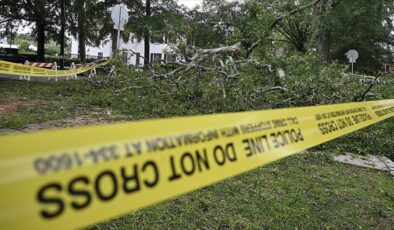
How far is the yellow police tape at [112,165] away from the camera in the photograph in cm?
113

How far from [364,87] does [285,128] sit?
701 centimetres

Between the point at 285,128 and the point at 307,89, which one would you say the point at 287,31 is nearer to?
the point at 307,89

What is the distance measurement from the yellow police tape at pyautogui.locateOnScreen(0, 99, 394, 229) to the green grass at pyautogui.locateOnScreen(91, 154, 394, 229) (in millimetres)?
1492

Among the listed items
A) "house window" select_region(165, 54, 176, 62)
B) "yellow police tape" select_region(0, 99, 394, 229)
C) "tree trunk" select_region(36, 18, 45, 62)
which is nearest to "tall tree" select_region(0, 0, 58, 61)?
"tree trunk" select_region(36, 18, 45, 62)

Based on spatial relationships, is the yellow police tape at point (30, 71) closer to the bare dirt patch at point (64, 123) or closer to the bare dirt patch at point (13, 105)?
the bare dirt patch at point (13, 105)

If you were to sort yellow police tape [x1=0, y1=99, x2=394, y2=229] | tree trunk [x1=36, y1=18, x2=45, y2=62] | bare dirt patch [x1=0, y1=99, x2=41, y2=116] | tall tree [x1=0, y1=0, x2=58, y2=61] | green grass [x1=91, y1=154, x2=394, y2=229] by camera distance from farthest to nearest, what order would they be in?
tree trunk [x1=36, y1=18, x2=45, y2=62], tall tree [x1=0, y1=0, x2=58, y2=61], bare dirt patch [x1=0, y1=99, x2=41, y2=116], green grass [x1=91, y1=154, x2=394, y2=229], yellow police tape [x1=0, y1=99, x2=394, y2=229]

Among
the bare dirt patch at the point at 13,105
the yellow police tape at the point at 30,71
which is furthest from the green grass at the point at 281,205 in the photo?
the yellow police tape at the point at 30,71

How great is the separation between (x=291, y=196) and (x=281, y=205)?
323 millimetres

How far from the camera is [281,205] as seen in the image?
153 inches

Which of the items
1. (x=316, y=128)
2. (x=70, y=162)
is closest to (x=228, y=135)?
(x=70, y=162)

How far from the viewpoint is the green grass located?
3422 mm

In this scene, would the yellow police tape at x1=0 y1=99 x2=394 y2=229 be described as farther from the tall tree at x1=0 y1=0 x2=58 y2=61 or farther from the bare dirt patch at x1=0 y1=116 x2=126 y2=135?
the tall tree at x1=0 y1=0 x2=58 y2=61

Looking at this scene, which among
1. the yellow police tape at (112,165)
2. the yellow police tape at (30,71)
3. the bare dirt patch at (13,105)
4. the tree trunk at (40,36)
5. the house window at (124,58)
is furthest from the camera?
the tree trunk at (40,36)

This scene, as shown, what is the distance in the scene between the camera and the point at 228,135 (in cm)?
198
